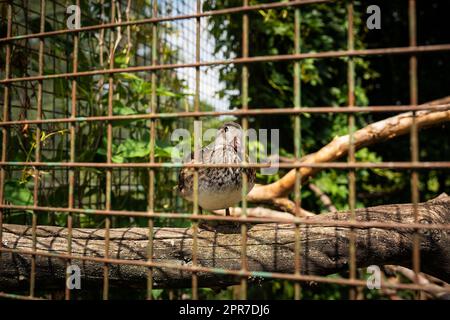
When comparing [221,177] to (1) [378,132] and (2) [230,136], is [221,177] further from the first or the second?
(1) [378,132]

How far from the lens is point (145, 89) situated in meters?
2.57

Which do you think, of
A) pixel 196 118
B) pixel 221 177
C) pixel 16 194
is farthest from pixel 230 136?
pixel 16 194

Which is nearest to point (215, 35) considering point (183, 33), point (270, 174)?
point (183, 33)

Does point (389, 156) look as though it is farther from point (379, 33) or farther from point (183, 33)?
point (183, 33)

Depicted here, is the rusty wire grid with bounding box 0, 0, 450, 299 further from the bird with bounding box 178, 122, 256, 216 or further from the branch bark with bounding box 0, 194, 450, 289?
the bird with bounding box 178, 122, 256, 216

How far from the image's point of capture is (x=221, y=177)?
2105 mm

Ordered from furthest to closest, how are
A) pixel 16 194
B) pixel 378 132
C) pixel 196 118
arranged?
pixel 378 132 → pixel 16 194 → pixel 196 118

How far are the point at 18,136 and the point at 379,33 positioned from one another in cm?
388

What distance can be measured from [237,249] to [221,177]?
0.61 m

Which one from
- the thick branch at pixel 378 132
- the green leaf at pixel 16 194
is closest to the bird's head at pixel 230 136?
the thick branch at pixel 378 132

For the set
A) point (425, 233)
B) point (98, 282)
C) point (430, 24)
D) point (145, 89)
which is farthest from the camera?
point (430, 24)

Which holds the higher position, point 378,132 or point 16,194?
point 378,132

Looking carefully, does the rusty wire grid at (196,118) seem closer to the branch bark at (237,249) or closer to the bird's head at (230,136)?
the branch bark at (237,249)

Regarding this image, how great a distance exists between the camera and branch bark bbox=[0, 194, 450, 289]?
152 centimetres
